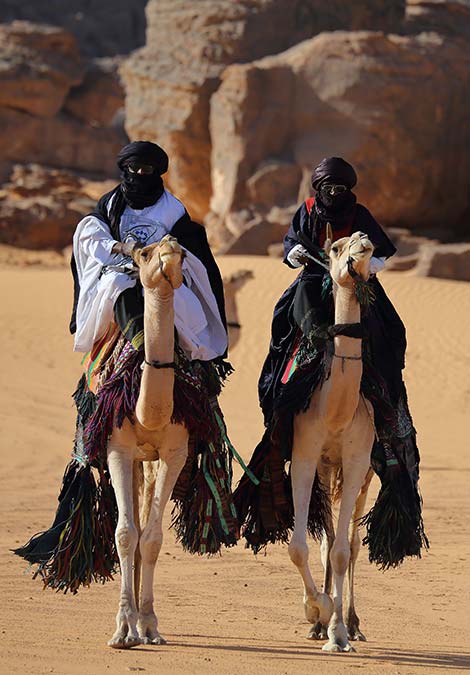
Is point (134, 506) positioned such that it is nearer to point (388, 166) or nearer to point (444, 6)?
point (388, 166)

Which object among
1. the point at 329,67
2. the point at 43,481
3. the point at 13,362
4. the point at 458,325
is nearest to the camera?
the point at 43,481

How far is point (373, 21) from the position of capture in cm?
2989

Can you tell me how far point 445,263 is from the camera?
2352 cm

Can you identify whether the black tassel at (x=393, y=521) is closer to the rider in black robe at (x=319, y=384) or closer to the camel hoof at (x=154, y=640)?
the rider in black robe at (x=319, y=384)

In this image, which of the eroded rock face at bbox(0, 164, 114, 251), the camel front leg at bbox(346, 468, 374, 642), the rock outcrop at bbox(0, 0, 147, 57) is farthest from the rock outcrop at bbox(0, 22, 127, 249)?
the camel front leg at bbox(346, 468, 374, 642)

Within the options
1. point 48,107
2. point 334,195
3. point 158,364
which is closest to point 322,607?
point 158,364

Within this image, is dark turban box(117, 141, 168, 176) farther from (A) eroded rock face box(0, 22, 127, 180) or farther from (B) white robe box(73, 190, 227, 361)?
(A) eroded rock face box(0, 22, 127, 180)

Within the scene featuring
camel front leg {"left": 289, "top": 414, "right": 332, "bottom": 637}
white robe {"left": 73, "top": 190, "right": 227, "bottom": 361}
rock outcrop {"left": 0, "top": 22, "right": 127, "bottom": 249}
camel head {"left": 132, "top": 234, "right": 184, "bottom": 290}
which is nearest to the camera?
camel head {"left": 132, "top": 234, "right": 184, "bottom": 290}

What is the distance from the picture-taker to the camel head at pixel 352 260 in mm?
6613

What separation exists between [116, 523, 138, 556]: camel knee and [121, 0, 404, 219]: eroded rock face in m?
21.3

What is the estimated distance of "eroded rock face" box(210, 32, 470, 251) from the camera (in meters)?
25.7

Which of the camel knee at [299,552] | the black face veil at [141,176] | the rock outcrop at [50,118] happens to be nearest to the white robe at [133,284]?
the black face veil at [141,176]

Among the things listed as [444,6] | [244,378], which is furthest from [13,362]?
[444,6]

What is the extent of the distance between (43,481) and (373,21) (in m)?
19.1
